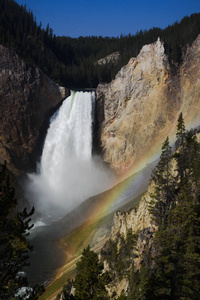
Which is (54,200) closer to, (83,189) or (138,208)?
(83,189)

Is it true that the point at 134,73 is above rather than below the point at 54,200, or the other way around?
above

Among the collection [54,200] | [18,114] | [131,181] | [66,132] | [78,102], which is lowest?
[131,181]

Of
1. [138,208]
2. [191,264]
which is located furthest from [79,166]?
[191,264]

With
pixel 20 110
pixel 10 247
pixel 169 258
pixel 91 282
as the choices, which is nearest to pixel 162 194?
pixel 169 258

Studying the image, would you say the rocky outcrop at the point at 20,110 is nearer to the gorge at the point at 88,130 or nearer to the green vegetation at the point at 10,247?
the gorge at the point at 88,130

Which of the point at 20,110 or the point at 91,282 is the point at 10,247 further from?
the point at 20,110
